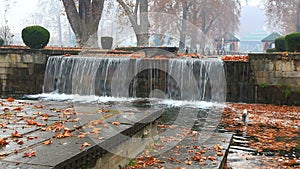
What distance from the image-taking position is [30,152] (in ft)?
10.6

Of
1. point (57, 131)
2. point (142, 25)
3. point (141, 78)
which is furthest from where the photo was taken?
point (142, 25)

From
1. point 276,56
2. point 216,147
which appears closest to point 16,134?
point 216,147

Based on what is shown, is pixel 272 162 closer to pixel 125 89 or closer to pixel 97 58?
pixel 125 89

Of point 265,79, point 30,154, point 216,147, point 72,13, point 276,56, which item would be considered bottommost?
point 216,147

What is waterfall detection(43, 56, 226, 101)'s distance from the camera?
14125 mm

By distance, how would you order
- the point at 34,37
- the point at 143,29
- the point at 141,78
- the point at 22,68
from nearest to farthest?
the point at 141,78 < the point at 22,68 < the point at 34,37 < the point at 143,29

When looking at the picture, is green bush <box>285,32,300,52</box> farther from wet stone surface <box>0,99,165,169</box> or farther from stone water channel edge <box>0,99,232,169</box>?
wet stone surface <box>0,99,165,169</box>

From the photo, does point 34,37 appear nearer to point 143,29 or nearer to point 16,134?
point 143,29

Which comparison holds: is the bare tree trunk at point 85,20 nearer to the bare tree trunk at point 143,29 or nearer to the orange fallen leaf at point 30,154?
the bare tree trunk at point 143,29

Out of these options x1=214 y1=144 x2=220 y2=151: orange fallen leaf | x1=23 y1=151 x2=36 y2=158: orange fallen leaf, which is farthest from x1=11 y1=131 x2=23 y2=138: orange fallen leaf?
x1=214 y1=144 x2=220 y2=151: orange fallen leaf

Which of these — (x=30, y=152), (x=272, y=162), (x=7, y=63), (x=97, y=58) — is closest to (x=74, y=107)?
(x=30, y=152)

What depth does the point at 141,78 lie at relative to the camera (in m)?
14.8

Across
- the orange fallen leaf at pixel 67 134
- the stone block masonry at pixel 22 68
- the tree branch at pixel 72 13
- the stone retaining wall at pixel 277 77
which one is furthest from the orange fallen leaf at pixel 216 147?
the tree branch at pixel 72 13

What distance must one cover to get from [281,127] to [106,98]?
7.19m
